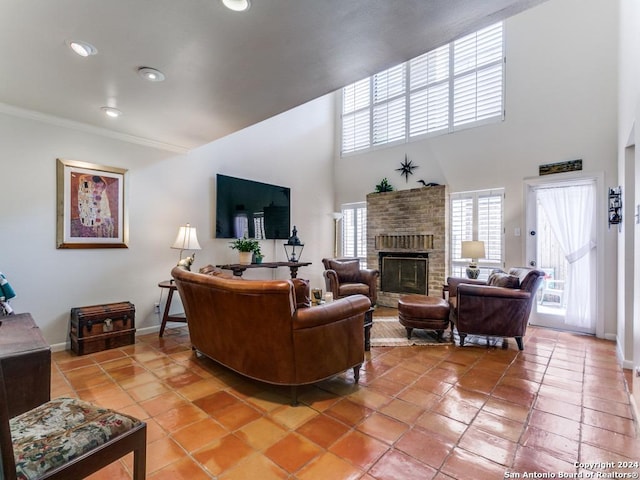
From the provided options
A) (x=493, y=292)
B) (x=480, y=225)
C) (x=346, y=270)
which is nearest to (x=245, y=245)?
(x=346, y=270)

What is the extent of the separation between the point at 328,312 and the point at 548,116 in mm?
4316

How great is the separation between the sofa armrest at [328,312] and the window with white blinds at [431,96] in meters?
4.08

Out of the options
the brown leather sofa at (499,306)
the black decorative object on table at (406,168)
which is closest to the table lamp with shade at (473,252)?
the brown leather sofa at (499,306)

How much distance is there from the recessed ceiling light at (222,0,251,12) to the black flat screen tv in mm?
3174

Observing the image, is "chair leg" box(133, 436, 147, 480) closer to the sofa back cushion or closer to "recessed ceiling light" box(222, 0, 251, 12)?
"recessed ceiling light" box(222, 0, 251, 12)

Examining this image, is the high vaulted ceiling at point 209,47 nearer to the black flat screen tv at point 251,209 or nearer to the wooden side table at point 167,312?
the black flat screen tv at point 251,209

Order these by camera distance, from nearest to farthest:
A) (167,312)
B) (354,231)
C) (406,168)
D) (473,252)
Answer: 1. (167,312)
2. (473,252)
3. (406,168)
4. (354,231)

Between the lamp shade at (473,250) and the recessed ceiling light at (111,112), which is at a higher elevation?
the recessed ceiling light at (111,112)

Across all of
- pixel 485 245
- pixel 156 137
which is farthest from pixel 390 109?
pixel 156 137

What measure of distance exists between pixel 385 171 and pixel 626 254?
12.4 ft

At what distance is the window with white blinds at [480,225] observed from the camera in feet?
15.8

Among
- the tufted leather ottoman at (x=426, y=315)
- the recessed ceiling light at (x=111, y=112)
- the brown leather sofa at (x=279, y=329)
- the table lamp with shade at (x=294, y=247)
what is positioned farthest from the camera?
the table lamp with shade at (x=294, y=247)

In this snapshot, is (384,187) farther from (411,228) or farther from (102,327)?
(102,327)

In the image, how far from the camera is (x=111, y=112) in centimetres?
307
